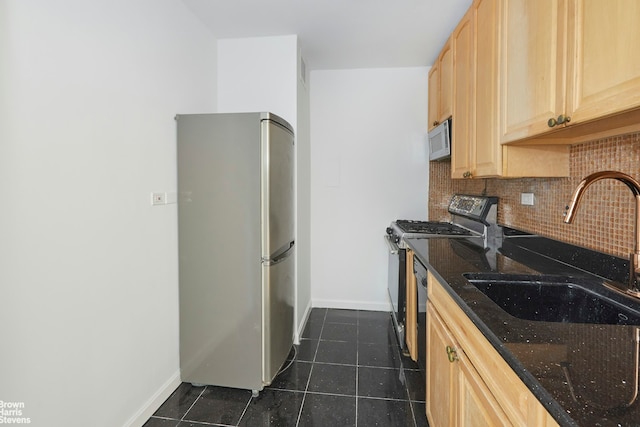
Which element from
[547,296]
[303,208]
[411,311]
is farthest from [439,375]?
[303,208]

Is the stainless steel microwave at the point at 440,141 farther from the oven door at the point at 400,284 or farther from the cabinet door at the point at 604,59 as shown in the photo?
the cabinet door at the point at 604,59

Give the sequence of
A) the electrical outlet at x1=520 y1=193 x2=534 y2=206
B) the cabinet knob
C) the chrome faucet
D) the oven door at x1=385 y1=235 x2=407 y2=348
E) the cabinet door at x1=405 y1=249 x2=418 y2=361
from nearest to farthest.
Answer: the chrome faucet, the cabinet knob, the electrical outlet at x1=520 y1=193 x2=534 y2=206, the cabinet door at x1=405 y1=249 x2=418 y2=361, the oven door at x1=385 y1=235 x2=407 y2=348

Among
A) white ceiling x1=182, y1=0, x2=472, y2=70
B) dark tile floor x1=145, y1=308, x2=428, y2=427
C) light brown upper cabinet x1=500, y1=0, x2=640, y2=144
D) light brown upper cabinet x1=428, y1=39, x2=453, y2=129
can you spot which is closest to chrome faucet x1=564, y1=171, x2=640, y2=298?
light brown upper cabinet x1=500, y1=0, x2=640, y2=144

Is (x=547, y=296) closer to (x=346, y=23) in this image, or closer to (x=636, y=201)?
(x=636, y=201)

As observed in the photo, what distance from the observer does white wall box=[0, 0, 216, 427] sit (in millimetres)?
1049

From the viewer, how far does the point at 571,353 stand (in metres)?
0.66

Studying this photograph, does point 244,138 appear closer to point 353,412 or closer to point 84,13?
point 84,13

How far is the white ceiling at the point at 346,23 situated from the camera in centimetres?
201

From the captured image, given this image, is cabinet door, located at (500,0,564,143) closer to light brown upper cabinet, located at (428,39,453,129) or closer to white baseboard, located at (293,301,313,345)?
light brown upper cabinet, located at (428,39,453,129)

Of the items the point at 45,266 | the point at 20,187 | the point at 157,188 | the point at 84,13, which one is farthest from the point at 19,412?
the point at 84,13

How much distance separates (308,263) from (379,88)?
1995 mm

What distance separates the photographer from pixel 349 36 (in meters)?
2.43

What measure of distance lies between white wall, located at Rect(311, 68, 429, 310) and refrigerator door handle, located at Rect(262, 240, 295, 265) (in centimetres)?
101

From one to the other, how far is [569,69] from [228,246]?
71.4 inches
